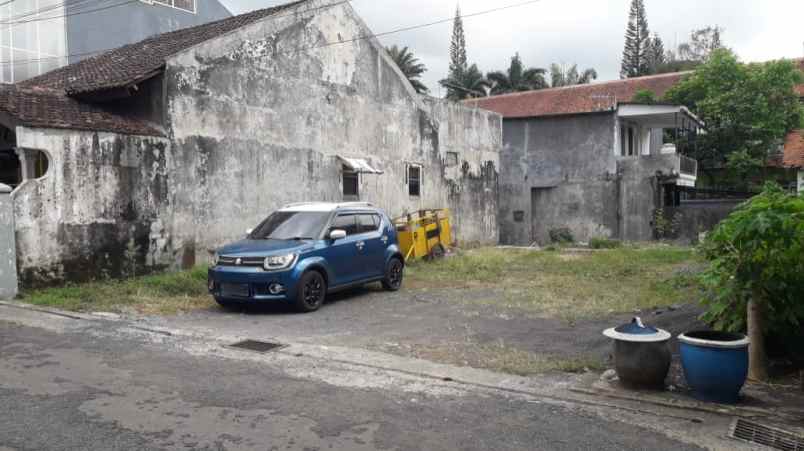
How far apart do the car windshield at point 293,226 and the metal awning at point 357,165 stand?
245 inches

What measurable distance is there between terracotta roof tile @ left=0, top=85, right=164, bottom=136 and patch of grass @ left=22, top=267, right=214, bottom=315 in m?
2.89

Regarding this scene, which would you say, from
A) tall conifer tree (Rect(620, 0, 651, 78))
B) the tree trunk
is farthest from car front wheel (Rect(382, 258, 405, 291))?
tall conifer tree (Rect(620, 0, 651, 78))

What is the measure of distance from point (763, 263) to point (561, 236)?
66.2ft

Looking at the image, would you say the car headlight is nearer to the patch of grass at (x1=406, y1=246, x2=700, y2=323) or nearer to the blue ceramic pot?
the patch of grass at (x1=406, y1=246, x2=700, y2=323)

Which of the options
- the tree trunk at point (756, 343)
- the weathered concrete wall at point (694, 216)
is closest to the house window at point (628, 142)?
the weathered concrete wall at point (694, 216)

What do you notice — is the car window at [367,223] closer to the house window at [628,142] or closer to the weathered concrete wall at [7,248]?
the weathered concrete wall at [7,248]

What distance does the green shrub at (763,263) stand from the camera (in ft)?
19.3

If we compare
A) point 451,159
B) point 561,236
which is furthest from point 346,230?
point 561,236

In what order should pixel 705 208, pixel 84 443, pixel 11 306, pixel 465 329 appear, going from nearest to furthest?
pixel 84 443
pixel 465 329
pixel 11 306
pixel 705 208

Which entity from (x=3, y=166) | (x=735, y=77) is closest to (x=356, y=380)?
(x=3, y=166)

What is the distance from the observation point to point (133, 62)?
14992 millimetres

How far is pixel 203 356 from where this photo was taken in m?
7.13

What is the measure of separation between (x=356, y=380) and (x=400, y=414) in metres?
1.11

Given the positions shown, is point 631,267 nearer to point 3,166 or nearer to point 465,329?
point 465,329
